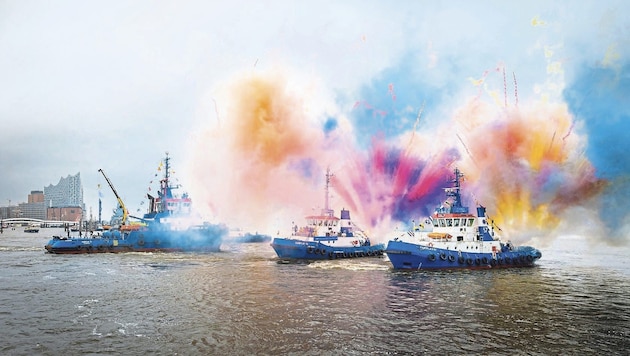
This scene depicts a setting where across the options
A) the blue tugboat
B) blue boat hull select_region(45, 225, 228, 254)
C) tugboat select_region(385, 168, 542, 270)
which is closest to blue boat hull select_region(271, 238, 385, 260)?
tugboat select_region(385, 168, 542, 270)

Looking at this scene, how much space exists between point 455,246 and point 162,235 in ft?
194

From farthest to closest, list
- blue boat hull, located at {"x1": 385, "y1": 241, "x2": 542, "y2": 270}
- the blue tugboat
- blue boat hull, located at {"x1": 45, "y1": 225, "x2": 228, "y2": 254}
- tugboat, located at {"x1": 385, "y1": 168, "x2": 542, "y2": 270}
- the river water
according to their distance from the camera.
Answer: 1. the blue tugboat
2. blue boat hull, located at {"x1": 45, "y1": 225, "x2": 228, "y2": 254}
3. tugboat, located at {"x1": 385, "y1": 168, "x2": 542, "y2": 270}
4. blue boat hull, located at {"x1": 385, "y1": 241, "x2": 542, "y2": 270}
5. the river water

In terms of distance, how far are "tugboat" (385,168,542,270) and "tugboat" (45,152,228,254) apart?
1872 inches

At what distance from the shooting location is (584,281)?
2046 inches

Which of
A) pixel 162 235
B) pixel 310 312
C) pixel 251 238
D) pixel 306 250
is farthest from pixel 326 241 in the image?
pixel 251 238

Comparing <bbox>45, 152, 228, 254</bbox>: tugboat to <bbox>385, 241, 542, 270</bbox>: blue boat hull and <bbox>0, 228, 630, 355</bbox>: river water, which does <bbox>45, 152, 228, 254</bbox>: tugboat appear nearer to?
<bbox>0, 228, 630, 355</bbox>: river water

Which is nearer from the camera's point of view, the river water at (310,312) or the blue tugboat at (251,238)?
the river water at (310,312)

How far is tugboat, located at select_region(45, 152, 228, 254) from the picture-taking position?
85.5m

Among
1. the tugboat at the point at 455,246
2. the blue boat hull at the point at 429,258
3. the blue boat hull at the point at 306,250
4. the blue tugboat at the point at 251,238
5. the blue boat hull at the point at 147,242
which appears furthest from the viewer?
the blue tugboat at the point at 251,238

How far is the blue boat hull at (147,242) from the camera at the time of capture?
279 feet

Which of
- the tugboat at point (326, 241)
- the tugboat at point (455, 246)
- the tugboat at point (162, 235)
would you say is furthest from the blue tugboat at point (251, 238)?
the tugboat at point (455, 246)

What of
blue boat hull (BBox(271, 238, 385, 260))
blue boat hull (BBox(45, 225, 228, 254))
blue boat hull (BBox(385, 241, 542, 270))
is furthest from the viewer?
blue boat hull (BBox(45, 225, 228, 254))

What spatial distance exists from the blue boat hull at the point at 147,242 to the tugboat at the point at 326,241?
24.6 metres

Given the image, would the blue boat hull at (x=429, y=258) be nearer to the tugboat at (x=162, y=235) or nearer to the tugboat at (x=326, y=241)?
the tugboat at (x=326, y=241)
